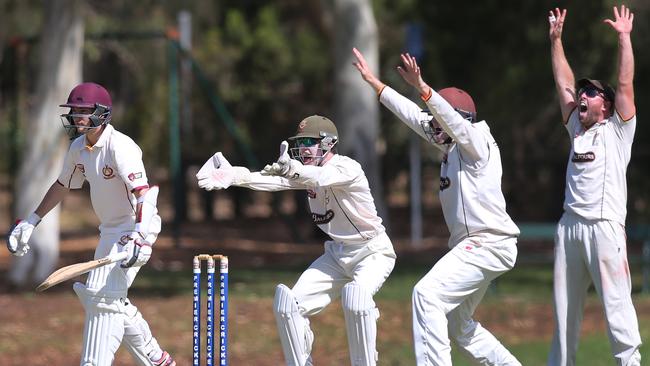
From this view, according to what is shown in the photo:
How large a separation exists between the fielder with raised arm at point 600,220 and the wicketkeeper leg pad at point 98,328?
2.88 m

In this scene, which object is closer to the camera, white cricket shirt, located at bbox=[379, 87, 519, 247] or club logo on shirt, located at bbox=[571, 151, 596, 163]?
white cricket shirt, located at bbox=[379, 87, 519, 247]

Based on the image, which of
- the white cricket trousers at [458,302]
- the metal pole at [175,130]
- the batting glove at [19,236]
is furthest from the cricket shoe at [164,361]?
the metal pole at [175,130]

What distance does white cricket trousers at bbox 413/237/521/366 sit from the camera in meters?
7.74

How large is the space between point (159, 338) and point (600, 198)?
6125 millimetres

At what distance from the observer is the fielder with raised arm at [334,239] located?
7648 mm

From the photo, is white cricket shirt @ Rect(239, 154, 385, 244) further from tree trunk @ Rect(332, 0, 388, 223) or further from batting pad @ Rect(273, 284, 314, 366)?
tree trunk @ Rect(332, 0, 388, 223)

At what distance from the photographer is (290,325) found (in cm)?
788

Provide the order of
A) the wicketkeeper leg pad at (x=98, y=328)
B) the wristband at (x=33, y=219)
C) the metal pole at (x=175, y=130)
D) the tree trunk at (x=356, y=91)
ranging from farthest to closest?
the metal pole at (x=175, y=130)
the tree trunk at (x=356, y=91)
the wristband at (x=33, y=219)
the wicketkeeper leg pad at (x=98, y=328)

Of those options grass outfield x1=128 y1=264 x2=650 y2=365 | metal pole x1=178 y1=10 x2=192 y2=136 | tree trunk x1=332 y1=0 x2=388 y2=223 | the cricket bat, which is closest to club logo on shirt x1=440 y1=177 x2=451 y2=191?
the cricket bat

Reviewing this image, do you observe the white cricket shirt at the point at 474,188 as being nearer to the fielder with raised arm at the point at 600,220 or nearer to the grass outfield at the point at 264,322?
the fielder with raised arm at the point at 600,220

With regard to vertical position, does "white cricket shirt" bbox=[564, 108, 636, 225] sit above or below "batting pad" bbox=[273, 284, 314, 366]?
above

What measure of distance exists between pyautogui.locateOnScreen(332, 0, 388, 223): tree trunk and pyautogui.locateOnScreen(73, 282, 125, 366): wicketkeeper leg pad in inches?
443

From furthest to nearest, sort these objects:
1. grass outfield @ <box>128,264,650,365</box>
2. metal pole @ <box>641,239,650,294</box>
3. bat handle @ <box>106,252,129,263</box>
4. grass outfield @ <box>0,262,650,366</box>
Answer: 1. metal pole @ <box>641,239,650,294</box>
2. grass outfield @ <box>128,264,650,365</box>
3. grass outfield @ <box>0,262,650,366</box>
4. bat handle @ <box>106,252,129,263</box>

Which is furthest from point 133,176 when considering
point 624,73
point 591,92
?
point 624,73
